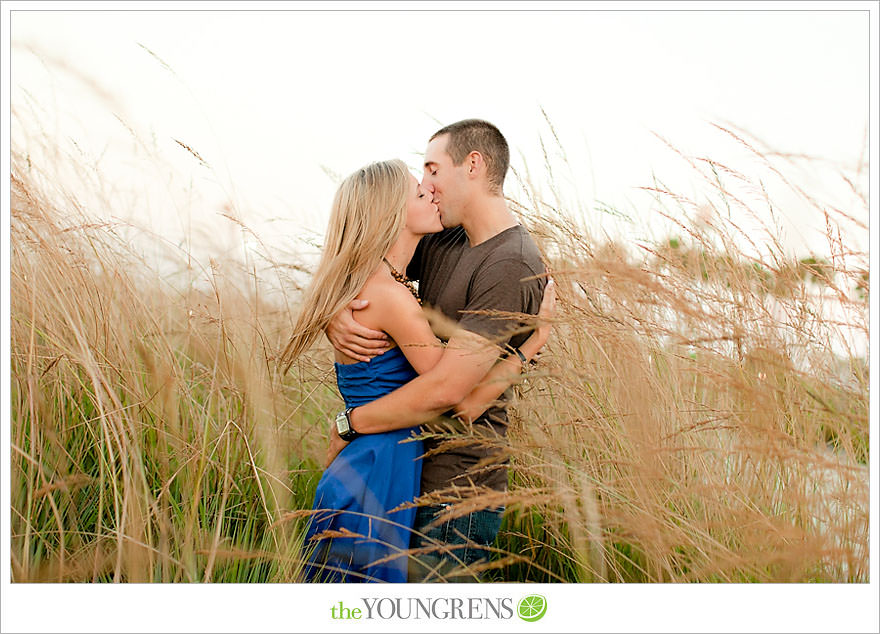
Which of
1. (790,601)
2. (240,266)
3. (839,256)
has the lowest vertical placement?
(790,601)

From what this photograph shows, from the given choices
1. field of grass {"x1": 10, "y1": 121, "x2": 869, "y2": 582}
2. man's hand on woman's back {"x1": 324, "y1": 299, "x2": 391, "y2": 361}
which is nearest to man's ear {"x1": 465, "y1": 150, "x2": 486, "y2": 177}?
field of grass {"x1": 10, "y1": 121, "x2": 869, "y2": 582}

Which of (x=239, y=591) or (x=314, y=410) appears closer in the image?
(x=239, y=591)

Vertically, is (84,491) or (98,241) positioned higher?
(98,241)

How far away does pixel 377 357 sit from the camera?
2164 millimetres

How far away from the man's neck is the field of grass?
0.26m

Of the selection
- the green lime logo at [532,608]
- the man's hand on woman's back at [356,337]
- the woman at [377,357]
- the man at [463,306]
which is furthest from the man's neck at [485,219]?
the green lime logo at [532,608]

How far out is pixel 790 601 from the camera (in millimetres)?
1700

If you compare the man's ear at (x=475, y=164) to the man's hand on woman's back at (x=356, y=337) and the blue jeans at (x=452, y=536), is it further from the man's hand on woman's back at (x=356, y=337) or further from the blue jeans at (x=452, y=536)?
the blue jeans at (x=452, y=536)

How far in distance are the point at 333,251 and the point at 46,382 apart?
3.13 ft

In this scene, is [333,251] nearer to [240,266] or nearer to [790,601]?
[240,266]

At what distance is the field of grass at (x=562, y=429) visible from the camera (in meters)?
1.77

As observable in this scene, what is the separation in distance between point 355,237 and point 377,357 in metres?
0.37

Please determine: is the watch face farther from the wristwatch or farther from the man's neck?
the man's neck

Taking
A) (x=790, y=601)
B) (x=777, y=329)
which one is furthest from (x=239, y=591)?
(x=777, y=329)
